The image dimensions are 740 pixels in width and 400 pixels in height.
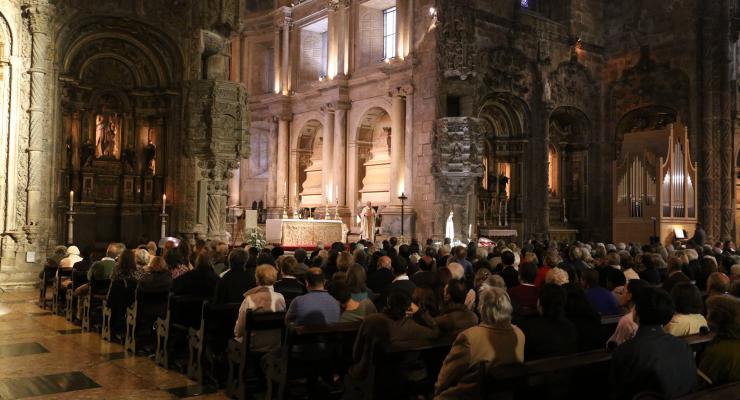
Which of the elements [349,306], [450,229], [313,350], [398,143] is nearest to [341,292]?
[349,306]

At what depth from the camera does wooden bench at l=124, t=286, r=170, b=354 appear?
8.02 meters

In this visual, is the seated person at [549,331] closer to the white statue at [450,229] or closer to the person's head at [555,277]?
the person's head at [555,277]

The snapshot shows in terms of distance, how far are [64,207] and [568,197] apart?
63.2ft

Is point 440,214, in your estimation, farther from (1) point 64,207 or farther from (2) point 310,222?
(1) point 64,207

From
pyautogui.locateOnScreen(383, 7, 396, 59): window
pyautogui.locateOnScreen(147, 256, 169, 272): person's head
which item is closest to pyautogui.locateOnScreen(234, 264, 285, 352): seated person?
pyautogui.locateOnScreen(147, 256, 169, 272): person's head

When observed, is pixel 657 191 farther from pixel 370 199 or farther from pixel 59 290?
pixel 59 290

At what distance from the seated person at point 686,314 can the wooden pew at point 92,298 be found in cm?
732

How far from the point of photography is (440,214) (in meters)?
21.4

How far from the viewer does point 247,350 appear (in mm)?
5965

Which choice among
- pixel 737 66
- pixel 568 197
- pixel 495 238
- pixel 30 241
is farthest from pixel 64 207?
pixel 737 66

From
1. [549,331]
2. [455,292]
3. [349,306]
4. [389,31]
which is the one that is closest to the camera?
[549,331]

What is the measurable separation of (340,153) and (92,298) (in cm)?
1655

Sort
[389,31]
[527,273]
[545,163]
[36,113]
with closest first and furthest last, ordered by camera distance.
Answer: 1. [527,273]
2. [36,113]
3. [545,163]
4. [389,31]

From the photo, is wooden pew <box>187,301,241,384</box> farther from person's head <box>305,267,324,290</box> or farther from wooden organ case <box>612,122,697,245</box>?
wooden organ case <box>612,122,697,245</box>
